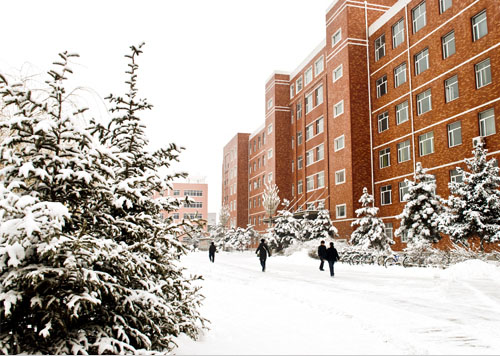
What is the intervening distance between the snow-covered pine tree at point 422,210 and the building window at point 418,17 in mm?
12854

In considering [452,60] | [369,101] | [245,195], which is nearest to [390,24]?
[369,101]

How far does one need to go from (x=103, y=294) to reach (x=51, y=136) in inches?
72.4

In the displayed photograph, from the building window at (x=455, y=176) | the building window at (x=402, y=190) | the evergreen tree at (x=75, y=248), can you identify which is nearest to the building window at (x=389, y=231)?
the building window at (x=402, y=190)

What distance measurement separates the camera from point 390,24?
114ft

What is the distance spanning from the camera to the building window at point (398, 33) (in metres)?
33.3

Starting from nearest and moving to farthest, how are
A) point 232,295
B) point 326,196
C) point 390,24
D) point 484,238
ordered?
point 232,295
point 484,238
point 390,24
point 326,196

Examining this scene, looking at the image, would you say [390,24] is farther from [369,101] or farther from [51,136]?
[51,136]

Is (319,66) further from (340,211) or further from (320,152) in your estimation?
(340,211)

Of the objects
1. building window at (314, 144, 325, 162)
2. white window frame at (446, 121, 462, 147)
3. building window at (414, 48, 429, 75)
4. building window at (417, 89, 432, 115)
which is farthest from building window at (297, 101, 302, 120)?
white window frame at (446, 121, 462, 147)

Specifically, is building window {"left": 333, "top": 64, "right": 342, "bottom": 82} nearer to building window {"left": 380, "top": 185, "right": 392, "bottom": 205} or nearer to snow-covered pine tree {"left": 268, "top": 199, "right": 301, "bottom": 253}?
building window {"left": 380, "top": 185, "right": 392, "bottom": 205}

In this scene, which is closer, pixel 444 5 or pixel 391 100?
pixel 444 5

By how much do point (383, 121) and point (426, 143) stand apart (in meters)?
6.10

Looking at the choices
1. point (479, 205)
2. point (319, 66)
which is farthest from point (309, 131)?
point (479, 205)

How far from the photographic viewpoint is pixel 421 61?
3125 cm
